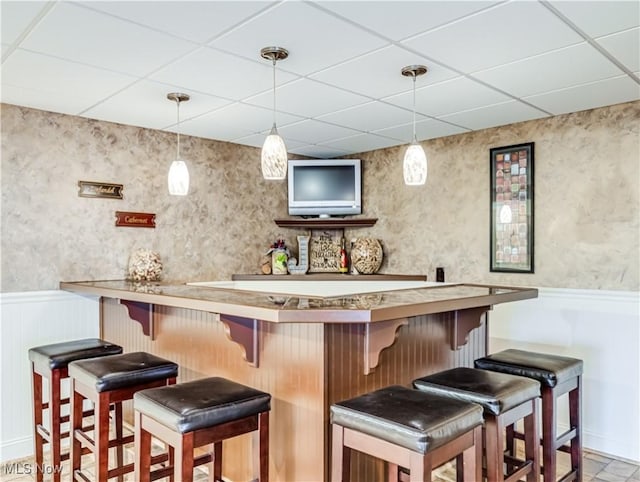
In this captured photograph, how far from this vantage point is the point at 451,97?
2992 millimetres

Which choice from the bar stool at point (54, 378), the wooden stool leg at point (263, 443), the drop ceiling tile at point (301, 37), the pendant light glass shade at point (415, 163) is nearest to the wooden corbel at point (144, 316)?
the bar stool at point (54, 378)

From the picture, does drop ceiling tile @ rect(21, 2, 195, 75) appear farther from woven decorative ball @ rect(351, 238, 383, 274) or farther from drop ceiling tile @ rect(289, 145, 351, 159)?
woven decorative ball @ rect(351, 238, 383, 274)

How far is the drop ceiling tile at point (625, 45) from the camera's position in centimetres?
212

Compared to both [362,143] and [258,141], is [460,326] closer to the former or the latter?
[362,143]

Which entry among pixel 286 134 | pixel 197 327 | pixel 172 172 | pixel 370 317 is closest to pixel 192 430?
pixel 370 317

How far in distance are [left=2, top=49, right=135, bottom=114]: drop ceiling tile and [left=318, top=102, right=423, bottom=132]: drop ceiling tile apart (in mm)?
1404

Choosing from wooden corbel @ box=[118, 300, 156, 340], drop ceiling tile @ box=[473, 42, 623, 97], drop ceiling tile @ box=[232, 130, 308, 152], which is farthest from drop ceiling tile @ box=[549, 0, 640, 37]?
wooden corbel @ box=[118, 300, 156, 340]

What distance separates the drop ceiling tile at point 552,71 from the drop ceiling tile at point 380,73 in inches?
10.9

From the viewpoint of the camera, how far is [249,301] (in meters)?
2.03

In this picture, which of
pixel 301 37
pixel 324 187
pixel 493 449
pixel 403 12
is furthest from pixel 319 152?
pixel 493 449

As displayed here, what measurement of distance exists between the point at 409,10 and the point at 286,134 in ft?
7.13

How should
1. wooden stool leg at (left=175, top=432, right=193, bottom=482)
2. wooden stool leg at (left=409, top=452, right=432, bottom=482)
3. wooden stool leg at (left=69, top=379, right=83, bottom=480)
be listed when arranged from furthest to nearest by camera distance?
wooden stool leg at (left=69, top=379, right=83, bottom=480) < wooden stool leg at (left=175, top=432, right=193, bottom=482) < wooden stool leg at (left=409, top=452, right=432, bottom=482)

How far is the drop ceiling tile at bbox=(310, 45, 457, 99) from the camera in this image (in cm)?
236

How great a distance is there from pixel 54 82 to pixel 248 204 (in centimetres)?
202
